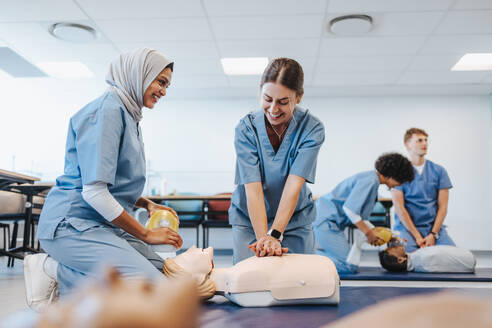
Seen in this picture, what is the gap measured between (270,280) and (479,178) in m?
5.90

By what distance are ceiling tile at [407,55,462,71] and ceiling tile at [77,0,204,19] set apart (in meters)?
2.65

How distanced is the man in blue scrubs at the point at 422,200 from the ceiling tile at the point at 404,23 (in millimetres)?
1050

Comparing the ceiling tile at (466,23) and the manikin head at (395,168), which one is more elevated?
the ceiling tile at (466,23)

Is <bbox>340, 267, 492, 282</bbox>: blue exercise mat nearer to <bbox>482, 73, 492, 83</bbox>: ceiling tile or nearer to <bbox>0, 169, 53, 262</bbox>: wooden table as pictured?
<bbox>0, 169, 53, 262</bbox>: wooden table

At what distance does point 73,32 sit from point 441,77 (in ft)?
14.6

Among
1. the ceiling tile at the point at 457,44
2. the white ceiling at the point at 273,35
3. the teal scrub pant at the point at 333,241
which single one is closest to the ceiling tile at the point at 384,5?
the white ceiling at the point at 273,35

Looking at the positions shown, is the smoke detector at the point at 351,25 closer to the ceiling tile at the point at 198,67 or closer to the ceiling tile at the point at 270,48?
the ceiling tile at the point at 270,48

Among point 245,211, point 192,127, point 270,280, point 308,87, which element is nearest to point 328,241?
point 245,211

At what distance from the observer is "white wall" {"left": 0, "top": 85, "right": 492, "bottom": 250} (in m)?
6.19

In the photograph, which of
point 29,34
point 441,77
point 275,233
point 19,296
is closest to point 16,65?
point 29,34

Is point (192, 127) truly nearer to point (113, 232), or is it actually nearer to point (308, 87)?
point (308, 87)

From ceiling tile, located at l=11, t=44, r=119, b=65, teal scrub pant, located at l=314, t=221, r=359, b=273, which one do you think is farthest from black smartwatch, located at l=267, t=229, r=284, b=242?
ceiling tile, located at l=11, t=44, r=119, b=65

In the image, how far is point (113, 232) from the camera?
1.48m

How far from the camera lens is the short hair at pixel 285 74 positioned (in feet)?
5.52
